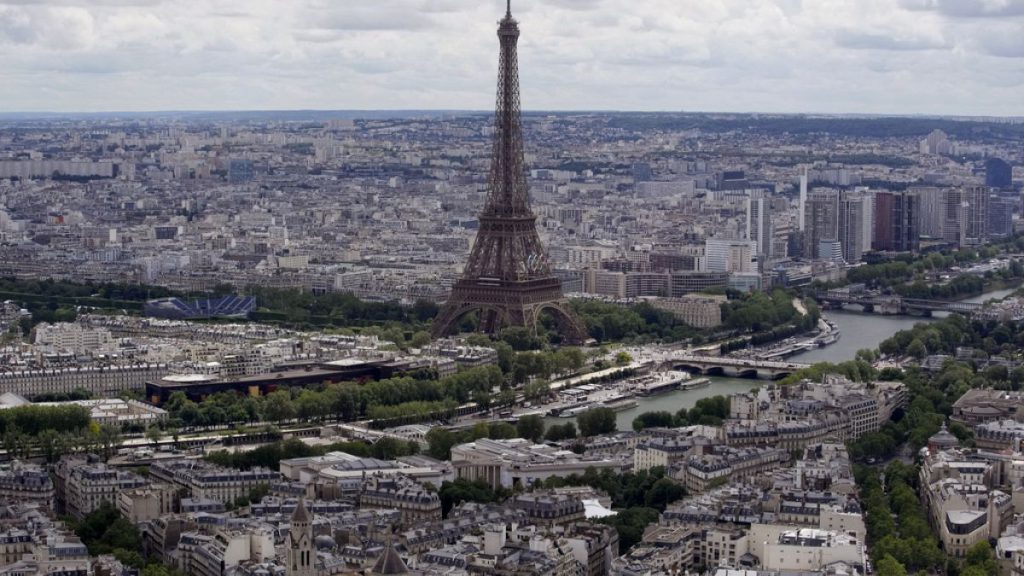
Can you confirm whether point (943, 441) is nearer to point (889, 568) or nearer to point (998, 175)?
point (889, 568)

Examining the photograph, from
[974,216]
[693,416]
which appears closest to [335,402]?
[693,416]

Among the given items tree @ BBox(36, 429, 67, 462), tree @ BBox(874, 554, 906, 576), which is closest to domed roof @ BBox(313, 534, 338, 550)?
tree @ BBox(874, 554, 906, 576)

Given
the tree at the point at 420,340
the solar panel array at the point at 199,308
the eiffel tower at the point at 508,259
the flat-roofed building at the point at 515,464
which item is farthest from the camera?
the solar panel array at the point at 199,308

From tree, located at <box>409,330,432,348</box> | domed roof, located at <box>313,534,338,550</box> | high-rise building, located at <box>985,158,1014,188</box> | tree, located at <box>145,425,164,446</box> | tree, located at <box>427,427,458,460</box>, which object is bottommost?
high-rise building, located at <box>985,158,1014,188</box>

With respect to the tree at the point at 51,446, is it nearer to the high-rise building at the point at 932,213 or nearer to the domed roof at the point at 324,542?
the domed roof at the point at 324,542

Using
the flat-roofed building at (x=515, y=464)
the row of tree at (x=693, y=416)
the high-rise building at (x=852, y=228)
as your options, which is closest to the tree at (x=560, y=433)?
the row of tree at (x=693, y=416)

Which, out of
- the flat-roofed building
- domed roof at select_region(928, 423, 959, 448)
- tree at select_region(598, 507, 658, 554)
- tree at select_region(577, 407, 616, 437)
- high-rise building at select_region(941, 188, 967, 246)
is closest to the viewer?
tree at select_region(598, 507, 658, 554)

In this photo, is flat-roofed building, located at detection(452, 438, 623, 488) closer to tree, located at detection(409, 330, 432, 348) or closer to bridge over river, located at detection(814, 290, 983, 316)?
tree, located at detection(409, 330, 432, 348)
